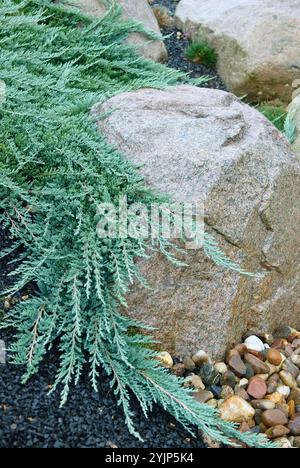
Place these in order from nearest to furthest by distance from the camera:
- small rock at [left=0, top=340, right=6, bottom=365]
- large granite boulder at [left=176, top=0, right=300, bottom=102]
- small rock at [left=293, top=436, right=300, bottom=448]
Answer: small rock at [left=0, top=340, right=6, bottom=365], small rock at [left=293, top=436, right=300, bottom=448], large granite boulder at [left=176, top=0, right=300, bottom=102]

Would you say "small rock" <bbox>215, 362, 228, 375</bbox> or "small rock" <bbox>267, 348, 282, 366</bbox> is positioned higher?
"small rock" <bbox>215, 362, 228, 375</bbox>

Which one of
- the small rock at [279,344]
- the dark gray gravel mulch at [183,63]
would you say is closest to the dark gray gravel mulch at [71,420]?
the small rock at [279,344]

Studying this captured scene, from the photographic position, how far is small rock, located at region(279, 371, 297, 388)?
10.8ft

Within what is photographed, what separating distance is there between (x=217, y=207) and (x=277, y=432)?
106 centimetres

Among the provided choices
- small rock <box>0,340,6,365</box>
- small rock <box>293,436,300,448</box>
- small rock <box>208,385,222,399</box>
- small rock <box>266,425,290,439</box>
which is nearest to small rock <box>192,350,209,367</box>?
small rock <box>208,385,222,399</box>

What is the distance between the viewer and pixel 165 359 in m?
3.15

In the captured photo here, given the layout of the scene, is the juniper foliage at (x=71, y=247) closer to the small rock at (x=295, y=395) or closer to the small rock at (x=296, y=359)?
the small rock at (x=295, y=395)

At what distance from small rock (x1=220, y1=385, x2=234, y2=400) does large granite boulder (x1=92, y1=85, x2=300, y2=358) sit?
20 centimetres

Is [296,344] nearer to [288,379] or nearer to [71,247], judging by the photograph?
[288,379]

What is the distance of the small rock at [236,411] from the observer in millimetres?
3010

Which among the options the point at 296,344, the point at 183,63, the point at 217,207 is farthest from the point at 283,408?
the point at 183,63

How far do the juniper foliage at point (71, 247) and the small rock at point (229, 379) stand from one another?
0.32 meters

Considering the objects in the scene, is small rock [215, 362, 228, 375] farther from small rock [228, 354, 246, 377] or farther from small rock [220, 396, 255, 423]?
small rock [220, 396, 255, 423]

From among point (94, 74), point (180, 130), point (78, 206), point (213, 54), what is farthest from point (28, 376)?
point (213, 54)
